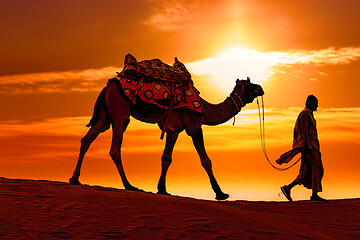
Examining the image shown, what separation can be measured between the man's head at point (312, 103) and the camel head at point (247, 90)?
54.5 inches

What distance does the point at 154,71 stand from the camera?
14383mm

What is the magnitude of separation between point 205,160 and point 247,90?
2.56 m

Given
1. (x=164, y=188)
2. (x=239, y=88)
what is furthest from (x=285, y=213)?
(x=239, y=88)

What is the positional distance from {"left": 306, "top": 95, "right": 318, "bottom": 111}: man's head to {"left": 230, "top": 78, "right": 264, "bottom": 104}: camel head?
138cm

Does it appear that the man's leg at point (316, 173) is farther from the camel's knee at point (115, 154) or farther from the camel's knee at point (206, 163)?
the camel's knee at point (115, 154)

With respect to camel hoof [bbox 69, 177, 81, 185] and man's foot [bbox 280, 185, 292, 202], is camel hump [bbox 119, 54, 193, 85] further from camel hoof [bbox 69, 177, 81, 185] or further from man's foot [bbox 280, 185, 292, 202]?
man's foot [bbox 280, 185, 292, 202]

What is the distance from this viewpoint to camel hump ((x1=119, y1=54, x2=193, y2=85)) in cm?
1420

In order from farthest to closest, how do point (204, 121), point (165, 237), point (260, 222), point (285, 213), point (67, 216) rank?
point (204, 121) < point (285, 213) < point (260, 222) < point (67, 216) < point (165, 237)

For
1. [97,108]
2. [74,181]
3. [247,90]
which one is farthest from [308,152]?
[74,181]

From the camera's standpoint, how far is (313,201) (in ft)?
47.8

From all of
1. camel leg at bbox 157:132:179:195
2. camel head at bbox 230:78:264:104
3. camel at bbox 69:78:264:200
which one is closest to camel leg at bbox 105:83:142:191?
camel at bbox 69:78:264:200

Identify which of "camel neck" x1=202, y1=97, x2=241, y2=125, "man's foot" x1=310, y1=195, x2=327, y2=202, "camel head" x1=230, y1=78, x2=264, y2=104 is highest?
"camel head" x1=230, y1=78, x2=264, y2=104

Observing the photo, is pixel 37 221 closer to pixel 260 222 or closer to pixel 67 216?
pixel 67 216

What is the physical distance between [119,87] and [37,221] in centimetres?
542
